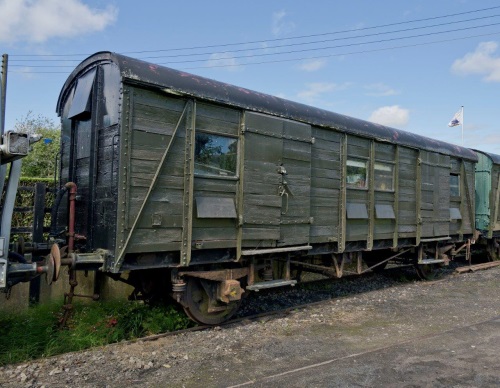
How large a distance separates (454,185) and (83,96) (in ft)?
30.7

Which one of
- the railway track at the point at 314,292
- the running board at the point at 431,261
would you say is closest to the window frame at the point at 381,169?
the running board at the point at 431,261

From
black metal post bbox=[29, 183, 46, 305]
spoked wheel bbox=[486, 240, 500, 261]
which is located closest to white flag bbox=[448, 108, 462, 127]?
spoked wheel bbox=[486, 240, 500, 261]

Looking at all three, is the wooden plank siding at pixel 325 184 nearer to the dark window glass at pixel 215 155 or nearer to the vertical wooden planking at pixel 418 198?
the dark window glass at pixel 215 155

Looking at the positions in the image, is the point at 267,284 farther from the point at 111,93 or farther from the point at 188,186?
the point at 111,93

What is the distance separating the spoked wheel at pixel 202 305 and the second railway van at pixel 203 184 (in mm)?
20

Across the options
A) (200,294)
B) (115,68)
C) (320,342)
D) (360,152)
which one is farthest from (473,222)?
(115,68)

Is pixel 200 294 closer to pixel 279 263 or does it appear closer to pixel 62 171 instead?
pixel 279 263

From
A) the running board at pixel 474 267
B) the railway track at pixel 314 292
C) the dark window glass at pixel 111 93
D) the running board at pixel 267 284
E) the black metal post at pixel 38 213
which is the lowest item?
the railway track at pixel 314 292

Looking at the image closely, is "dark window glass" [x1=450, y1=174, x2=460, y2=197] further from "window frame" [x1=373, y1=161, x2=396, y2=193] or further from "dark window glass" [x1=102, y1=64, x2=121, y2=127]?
"dark window glass" [x1=102, y1=64, x2=121, y2=127]

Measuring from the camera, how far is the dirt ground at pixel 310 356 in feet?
14.1

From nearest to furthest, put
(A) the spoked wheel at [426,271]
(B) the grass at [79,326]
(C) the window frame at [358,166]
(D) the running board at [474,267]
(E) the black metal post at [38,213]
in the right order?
1. (B) the grass at [79,326]
2. (E) the black metal post at [38,213]
3. (C) the window frame at [358,166]
4. (A) the spoked wheel at [426,271]
5. (D) the running board at [474,267]

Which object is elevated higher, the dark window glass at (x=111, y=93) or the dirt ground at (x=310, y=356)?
the dark window glass at (x=111, y=93)

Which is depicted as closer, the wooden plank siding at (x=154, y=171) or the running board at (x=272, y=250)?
the wooden plank siding at (x=154, y=171)

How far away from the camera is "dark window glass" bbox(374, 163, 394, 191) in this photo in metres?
8.38
